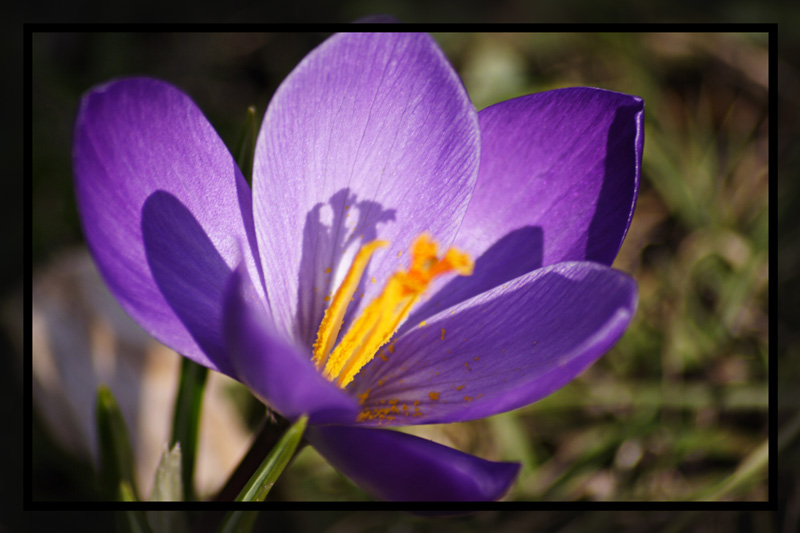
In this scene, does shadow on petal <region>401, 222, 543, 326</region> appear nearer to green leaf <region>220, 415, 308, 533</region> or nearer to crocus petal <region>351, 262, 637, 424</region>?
crocus petal <region>351, 262, 637, 424</region>

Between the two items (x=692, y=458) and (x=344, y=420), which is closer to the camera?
(x=344, y=420)

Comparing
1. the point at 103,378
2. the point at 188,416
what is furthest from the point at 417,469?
the point at 103,378

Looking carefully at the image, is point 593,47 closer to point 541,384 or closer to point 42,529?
point 541,384

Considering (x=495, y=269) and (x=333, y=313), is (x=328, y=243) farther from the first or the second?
(x=495, y=269)

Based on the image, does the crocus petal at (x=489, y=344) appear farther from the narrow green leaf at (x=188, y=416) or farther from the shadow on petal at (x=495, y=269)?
the narrow green leaf at (x=188, y=416)

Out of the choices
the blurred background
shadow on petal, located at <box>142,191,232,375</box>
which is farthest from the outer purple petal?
the blurred background

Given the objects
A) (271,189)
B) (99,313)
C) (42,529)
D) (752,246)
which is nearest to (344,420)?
(271,189)

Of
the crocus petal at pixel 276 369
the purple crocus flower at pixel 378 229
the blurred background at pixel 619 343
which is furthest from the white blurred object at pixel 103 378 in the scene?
the crocus petal at pixel 276 369
